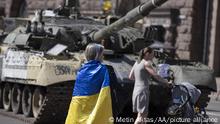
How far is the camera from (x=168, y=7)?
28609mm

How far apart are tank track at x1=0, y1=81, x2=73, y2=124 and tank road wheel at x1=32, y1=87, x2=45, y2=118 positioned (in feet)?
1.08

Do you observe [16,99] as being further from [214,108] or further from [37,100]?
[214,108]

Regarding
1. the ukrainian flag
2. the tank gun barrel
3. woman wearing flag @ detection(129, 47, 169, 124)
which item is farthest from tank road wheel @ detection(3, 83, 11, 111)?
the ukrainian flag

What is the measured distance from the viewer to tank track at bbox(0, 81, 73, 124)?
12938 millimetres

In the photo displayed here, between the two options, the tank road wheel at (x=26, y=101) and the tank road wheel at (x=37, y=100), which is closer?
the tank road wheel at (x=37, y=100)

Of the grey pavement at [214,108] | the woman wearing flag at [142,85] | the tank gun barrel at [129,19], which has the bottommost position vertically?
the grey pavement at [214,108]

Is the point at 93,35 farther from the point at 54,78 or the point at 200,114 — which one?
the point at 200,114

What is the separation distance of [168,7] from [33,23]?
13600mm

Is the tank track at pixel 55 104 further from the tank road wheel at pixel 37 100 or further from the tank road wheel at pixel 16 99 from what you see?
the tank road wheel at pixel 16 99

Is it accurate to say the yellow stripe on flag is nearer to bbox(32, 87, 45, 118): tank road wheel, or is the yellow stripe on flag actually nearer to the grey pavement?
bbox(32, 87, 45, 118): tank road wheel

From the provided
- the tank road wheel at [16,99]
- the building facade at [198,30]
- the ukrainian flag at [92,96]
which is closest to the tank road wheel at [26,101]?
the tank road wheel at [16,99]

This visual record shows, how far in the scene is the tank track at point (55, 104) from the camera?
12.9 m

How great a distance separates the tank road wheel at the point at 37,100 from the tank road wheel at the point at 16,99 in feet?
2.89

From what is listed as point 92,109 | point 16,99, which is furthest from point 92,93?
point 16,99
